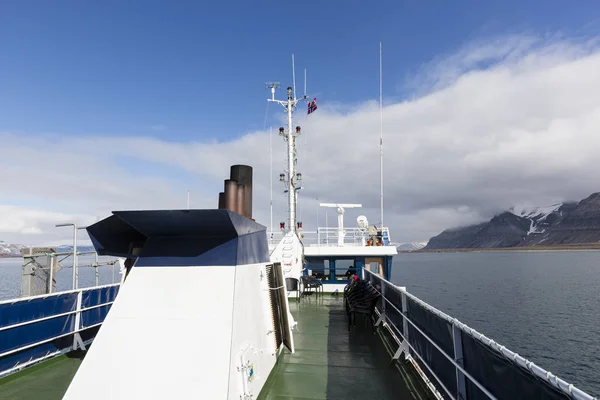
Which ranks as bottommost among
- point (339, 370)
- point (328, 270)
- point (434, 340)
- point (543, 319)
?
point (543, 319)

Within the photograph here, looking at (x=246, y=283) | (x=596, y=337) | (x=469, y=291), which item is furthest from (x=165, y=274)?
(x=469, y=291)

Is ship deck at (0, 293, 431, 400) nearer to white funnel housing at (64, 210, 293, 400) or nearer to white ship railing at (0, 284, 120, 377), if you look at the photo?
white ship railing at (0, 284, 120, 377)

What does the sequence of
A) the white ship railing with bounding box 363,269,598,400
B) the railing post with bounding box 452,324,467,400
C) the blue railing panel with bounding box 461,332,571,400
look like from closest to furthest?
the white ship railing with bounding box 363,269,598,400
the blue railing panel with bounding box 461,332,571,400
the railing post with bounding box 452,324,467,400

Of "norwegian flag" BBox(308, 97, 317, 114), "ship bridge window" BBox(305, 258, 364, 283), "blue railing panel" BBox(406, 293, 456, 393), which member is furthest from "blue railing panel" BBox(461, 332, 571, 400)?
"norwegian flag" BBox(308, 97, 317, 114)

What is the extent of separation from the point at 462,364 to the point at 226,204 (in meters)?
3.72

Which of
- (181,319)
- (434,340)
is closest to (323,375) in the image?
(434,340)

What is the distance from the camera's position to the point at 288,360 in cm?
659

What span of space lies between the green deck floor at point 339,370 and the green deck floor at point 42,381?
3.26m

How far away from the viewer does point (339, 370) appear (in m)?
6.12

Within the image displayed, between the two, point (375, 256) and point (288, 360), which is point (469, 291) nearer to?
point (375, 256)

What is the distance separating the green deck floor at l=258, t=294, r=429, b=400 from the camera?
5.16m

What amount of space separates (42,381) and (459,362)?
6.29 metres

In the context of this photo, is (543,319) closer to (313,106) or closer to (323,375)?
(313,106)

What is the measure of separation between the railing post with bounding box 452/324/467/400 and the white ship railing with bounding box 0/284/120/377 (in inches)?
262
